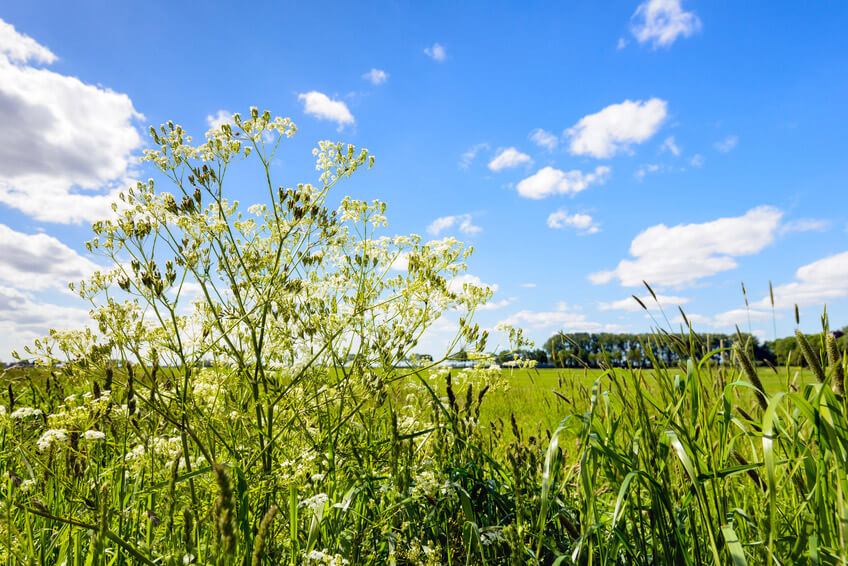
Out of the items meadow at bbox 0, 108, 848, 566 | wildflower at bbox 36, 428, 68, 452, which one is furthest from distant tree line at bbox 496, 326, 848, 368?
wildflower at bbox 36, 428, 68, 452

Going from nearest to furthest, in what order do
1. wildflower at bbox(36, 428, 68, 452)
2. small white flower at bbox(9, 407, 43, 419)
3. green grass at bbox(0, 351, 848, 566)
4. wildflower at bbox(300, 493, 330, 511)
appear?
green grass at bbox(0, 351, 848, 566) < wildflower at bbox(300, 493, 330, 511) < wildflower at bbox(36, 428, 68, 452) < small white flower at bbox(9, 407, 43, 419)

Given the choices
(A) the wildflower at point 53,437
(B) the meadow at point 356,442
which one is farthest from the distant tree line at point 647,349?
(A) the wildflower at point 53,437

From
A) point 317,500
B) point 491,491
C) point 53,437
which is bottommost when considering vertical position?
point 491,491

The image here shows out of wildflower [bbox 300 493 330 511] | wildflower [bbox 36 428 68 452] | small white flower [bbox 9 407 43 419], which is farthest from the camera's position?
small white flower [bbox 9 407 43 419]

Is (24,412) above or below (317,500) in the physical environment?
above

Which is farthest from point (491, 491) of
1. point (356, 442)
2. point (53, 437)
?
point (53, 437)

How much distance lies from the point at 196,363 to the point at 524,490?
2.33 meters

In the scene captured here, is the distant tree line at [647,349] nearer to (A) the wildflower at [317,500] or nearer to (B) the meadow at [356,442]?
(B) the meadow at [356,442]

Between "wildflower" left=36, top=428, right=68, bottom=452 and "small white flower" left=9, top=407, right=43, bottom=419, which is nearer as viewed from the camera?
"wildflower" left=36, top=428, right=68, bottom=452

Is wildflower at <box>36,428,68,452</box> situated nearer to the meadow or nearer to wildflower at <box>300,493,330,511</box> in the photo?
the meadow

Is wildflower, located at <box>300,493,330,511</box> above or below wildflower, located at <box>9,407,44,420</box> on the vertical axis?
below

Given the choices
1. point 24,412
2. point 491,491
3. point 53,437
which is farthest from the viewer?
point 24,412

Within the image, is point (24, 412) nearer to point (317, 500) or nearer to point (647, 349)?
A: point (317, 500)

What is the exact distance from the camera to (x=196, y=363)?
3.32 m
